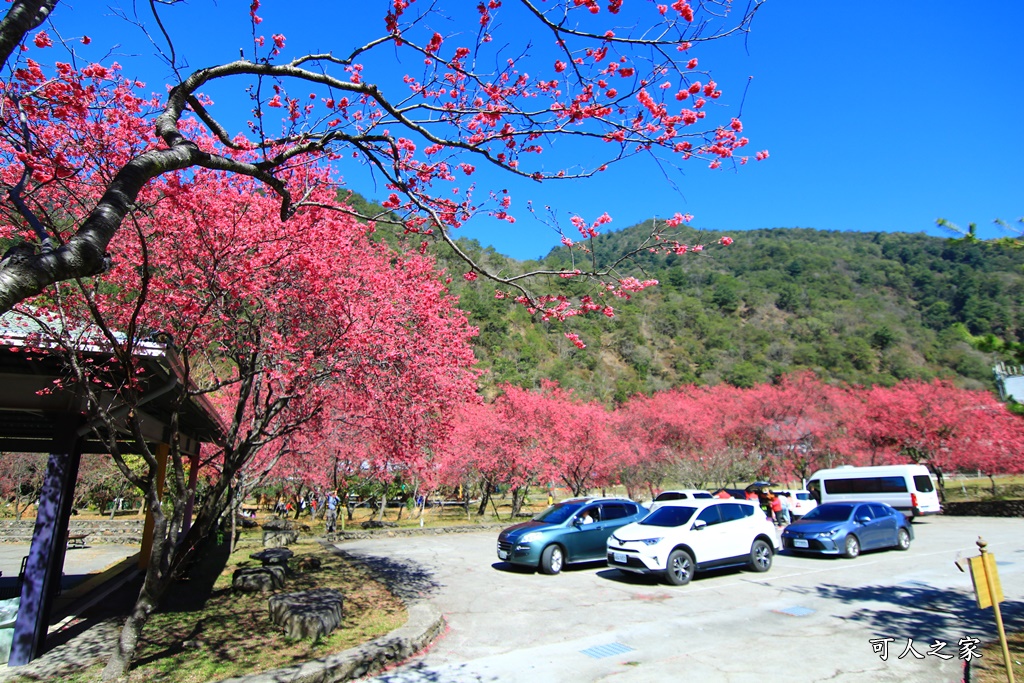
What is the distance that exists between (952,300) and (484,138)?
13287cm

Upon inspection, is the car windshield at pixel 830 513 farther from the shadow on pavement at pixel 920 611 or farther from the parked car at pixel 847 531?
the shadow on pavement at pixel 920 611

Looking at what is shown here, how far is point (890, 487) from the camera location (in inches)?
851

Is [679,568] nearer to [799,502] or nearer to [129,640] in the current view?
[129,640]

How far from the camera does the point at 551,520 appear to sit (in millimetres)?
12852

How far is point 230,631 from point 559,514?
758 centimetres

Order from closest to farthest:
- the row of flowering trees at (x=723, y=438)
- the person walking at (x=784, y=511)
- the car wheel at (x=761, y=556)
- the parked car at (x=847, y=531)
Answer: the car wheel at (x=761, y=556), the parked car at (x=847, y=531), the person walking at (x=784, y=511), the row of flowering trees at (x=723, y=438)

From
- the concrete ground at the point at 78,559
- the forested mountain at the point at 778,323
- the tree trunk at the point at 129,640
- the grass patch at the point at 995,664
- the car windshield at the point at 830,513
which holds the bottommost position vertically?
the concrete ground at the point at 78,559

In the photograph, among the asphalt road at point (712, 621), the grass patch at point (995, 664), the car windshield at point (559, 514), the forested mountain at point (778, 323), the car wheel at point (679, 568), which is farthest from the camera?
the forested mountain at point (778, 323)

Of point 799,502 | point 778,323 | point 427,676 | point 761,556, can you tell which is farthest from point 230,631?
point 778,323

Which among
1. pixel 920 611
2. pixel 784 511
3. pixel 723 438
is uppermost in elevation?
pixel 723 438

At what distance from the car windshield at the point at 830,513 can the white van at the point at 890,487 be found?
8.58m

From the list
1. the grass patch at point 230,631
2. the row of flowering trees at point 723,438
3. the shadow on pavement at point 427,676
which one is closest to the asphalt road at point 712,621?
the shadow on pavement at point 427,676

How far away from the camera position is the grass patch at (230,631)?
228 inches

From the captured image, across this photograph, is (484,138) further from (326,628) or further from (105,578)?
(105,578)
